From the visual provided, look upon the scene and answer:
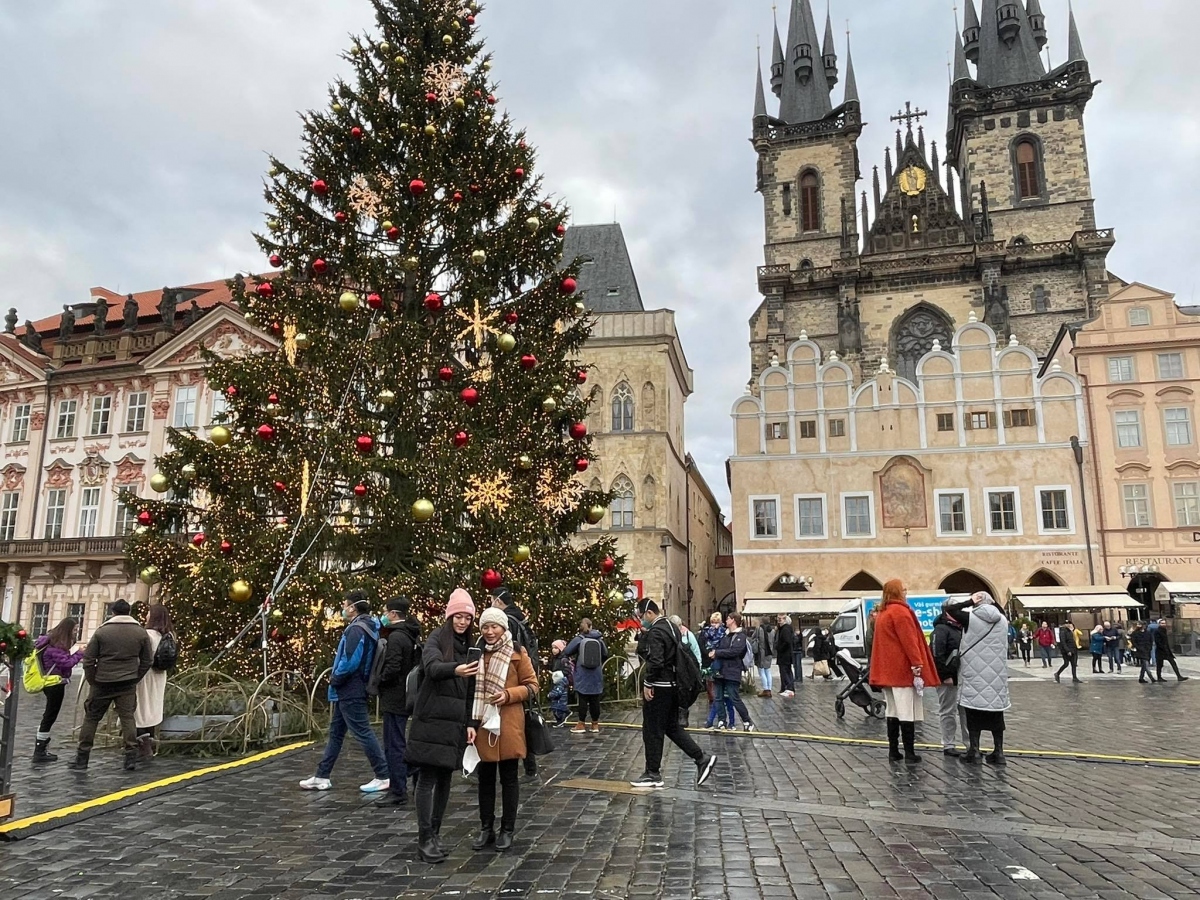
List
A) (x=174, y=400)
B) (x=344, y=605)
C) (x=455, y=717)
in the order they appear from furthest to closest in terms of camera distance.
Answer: (x=174, y=400) < (x=344, y=605) < (x=455, y=717)

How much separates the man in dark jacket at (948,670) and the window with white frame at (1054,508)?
25.4 metres

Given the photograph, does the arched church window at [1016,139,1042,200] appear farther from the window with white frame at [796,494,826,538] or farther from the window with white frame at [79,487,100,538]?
the window with white frame at [79,487,100,538]

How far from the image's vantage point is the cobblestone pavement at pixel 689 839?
14.3 ft

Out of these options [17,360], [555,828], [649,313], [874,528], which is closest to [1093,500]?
[874,528]

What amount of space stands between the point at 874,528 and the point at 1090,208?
2949 centimetres

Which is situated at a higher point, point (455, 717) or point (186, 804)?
point (455, 717)

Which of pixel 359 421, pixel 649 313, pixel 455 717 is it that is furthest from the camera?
pixel 649 313

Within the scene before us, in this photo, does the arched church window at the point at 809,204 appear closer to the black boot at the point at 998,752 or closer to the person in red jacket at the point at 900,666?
the person in red jacket at the point at 900,666

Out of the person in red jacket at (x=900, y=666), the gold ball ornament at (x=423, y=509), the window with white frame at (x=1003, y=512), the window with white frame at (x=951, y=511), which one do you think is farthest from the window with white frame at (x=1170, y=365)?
the gold ball ornament at (x=423, y=509)

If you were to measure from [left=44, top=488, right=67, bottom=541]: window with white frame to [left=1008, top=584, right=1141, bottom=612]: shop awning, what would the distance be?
3312 cm

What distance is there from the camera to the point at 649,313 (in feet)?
116

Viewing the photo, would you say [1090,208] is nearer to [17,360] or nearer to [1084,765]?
[1084,765]

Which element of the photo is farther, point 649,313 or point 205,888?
point 649,313

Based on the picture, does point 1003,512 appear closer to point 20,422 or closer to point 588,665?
point 588,665
